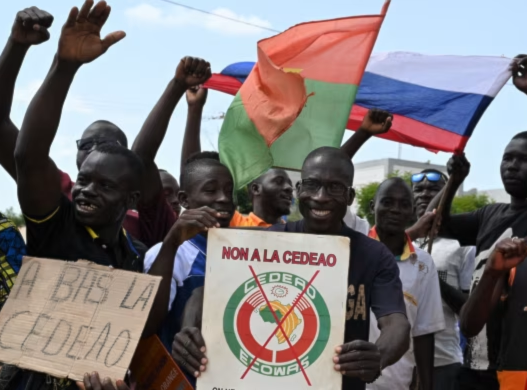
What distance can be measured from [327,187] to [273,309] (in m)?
0.73

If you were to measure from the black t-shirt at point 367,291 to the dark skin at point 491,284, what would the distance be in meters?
0.99

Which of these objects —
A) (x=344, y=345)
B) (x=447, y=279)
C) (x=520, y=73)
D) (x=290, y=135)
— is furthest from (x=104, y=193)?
(x=447, y=279)

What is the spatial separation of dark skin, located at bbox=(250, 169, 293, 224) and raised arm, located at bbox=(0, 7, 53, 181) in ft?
9.60

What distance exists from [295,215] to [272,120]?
30.2 meters

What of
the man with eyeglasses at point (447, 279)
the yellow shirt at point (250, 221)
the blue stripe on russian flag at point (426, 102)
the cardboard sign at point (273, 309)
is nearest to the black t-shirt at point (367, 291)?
the cardboard sign at point (273, 309)

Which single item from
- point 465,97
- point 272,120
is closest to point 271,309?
point 272,120

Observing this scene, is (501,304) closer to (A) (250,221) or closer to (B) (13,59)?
(A) (250,221)

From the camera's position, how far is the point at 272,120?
5.34 metres

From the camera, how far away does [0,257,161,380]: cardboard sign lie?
145 inches

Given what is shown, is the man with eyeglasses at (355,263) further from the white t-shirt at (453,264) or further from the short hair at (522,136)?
the white t-shirt at (453,264)

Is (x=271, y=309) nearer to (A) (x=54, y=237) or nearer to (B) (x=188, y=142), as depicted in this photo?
(A) (x=54, y=237)

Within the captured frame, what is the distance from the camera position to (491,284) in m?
5.11

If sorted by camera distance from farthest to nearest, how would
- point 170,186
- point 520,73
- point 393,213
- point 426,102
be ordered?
point 170,186, point 426,102, point 393,213, point 520,73

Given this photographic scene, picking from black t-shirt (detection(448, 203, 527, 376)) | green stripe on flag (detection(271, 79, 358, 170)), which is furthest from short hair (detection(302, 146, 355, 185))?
black t-shirt (detection(448, 203, 527, 376))
